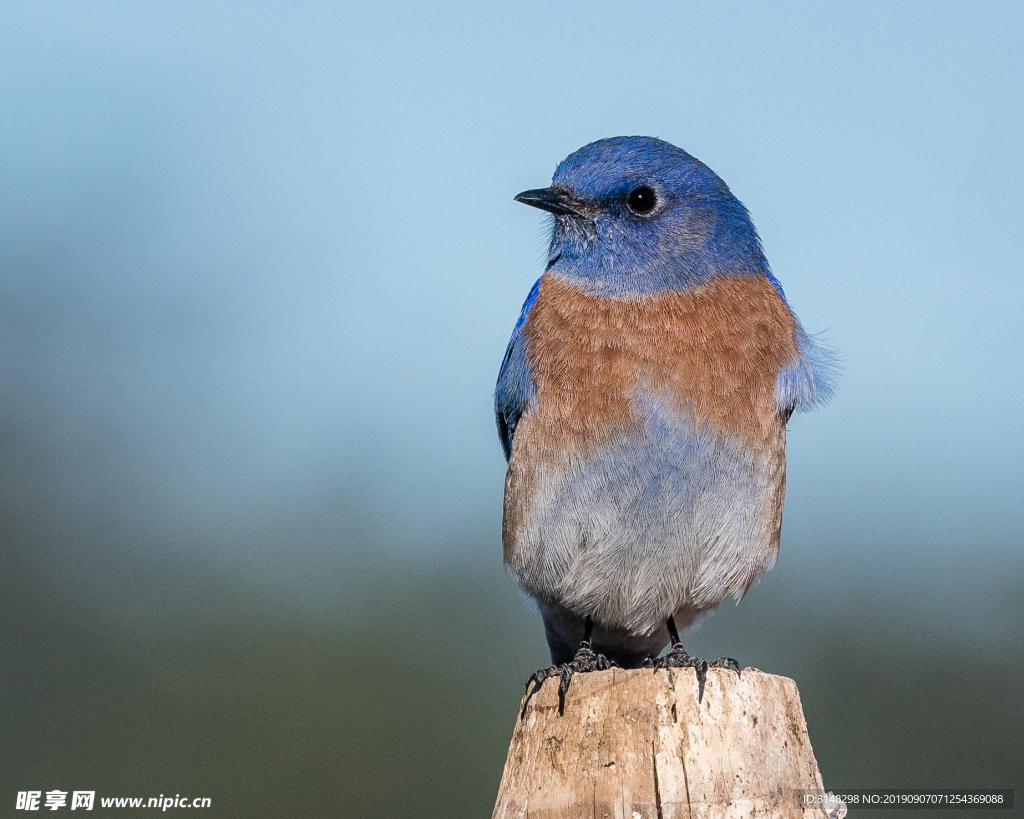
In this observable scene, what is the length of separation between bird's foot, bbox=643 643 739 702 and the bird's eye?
2.35 metres

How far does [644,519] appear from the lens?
5.67m

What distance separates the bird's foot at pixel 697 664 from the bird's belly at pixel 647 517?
0.38 metres

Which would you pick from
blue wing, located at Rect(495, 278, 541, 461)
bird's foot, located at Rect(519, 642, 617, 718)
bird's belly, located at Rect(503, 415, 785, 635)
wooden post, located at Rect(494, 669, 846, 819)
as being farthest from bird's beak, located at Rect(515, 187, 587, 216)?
wooden post, located at Rect(494, 669, 846, 819)

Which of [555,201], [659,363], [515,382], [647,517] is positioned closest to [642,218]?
[555,201]

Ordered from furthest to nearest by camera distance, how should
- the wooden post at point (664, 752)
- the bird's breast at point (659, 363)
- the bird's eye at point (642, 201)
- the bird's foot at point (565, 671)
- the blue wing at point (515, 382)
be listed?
1. the bird's eye at point (642, 201)
2. the blue wing at point (515, 382)
3. the bird's breast at point (659, 363)
4. the bird's foot at point (565, 671)
5. the wooden post at point (664, 752)

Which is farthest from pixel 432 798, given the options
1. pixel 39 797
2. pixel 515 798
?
pixel 515 798

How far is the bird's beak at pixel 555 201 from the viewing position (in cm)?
636

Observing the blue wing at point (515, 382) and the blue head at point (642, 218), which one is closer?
the blue wing at point (515, 382)

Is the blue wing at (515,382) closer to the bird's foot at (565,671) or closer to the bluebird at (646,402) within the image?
the bluebird at (646,402)

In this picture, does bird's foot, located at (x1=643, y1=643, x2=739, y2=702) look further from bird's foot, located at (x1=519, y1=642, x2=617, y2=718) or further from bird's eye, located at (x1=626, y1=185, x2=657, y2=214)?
bird's eye, located at (x1=626, y1=185, x2=657, y2=214)

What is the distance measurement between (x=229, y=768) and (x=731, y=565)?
20.9 feet

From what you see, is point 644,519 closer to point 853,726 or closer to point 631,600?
point 631,600

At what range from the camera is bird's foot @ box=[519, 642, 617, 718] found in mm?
4283

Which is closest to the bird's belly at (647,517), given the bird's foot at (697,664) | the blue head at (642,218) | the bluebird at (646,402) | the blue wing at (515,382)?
the bluebird at (646,402)
